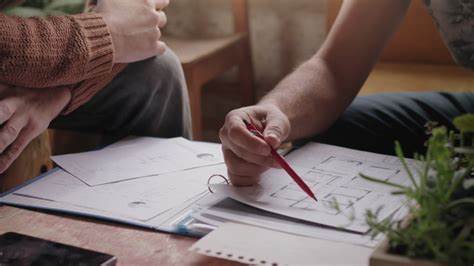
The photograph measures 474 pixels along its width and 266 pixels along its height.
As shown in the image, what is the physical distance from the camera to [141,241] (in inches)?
33.1

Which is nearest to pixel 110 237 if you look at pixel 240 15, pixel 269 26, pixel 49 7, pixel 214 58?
pixel 49 7

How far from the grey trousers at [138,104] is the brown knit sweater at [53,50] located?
8.0 inches

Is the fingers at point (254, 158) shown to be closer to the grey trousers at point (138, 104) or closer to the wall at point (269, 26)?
the grey trousers at point (138, 104)

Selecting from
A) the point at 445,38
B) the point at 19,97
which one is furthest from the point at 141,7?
the point at 445,38

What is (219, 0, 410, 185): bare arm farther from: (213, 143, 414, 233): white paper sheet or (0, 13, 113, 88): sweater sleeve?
(0, 13, 113, 88): sweater sleeve

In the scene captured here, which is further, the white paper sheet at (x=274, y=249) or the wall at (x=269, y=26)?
the wall at (x=269, y=26)

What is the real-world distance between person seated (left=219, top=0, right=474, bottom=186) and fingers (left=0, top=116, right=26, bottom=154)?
15.1 inches

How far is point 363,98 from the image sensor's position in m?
1.31

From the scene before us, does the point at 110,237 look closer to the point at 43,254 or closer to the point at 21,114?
the point at 43,254

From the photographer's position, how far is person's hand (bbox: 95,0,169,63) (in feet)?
3.96

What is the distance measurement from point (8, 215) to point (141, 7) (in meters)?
0.51

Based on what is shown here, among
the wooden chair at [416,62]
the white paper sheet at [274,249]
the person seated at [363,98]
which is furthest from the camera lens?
the wooden chair at [416,62]

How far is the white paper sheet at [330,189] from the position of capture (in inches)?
32.5

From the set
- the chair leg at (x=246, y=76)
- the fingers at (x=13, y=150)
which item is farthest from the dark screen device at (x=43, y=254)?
the chair leg at (x=246, y=76)
